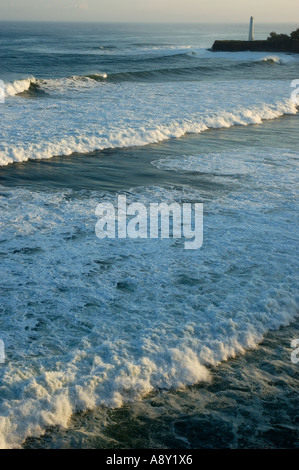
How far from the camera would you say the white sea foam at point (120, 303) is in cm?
424

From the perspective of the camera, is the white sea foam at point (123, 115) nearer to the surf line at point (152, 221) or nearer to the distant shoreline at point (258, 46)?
the surf line at point (152, 221)

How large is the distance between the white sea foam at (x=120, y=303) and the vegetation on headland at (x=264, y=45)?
4739 centimetres

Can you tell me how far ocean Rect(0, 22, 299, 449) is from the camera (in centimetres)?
394

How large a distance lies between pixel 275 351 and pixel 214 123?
12507mm

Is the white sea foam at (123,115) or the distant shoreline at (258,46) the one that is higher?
the distant shoreline at (258,46)

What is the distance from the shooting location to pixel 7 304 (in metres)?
5.36

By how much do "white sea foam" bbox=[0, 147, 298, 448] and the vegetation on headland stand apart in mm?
47391

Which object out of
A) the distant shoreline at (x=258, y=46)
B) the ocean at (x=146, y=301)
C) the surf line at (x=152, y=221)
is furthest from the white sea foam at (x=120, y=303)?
the distant shoreline at (x=258, y=46)

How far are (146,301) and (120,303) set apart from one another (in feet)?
0.97

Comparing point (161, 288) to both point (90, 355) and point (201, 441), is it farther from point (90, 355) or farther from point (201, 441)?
point (201, 441)

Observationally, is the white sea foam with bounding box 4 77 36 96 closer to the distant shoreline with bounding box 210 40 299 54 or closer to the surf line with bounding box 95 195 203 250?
the surf line with bounding box 95 195 203 250

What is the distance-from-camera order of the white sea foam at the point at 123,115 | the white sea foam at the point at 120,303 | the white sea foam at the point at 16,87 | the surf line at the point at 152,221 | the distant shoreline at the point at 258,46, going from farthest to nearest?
the distant shoreline at the point at 258,46, the white sea foam at the point at 16,87, the white sea foam at the point at 123,115, the surf line at the point at 152,221, the white sea foam at the point at 120,303

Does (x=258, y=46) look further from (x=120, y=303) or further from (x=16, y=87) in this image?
(x=120, y=303)

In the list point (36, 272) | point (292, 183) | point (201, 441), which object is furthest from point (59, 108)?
point (201, 441)
